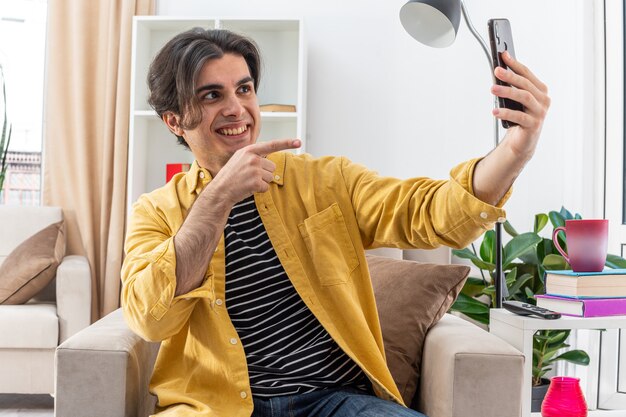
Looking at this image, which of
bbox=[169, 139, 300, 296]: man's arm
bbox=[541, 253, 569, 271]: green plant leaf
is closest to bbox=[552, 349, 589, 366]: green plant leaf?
bbox=[541, 253, 569, 271]: green plant leaf

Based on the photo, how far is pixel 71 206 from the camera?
3.73 metres

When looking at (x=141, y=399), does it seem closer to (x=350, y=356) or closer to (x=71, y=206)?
(x=350, y=356)

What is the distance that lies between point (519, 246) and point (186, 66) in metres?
1.76

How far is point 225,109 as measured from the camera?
1505 mm

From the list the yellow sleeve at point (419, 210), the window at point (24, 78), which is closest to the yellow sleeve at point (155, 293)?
the yellow sleeve at point (419, 210)

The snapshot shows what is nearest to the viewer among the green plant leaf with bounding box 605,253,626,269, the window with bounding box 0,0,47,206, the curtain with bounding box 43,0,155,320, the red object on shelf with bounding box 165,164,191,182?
the green plant leaf with bounding box 605,253,626,269

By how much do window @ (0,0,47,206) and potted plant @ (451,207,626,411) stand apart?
8.76ft

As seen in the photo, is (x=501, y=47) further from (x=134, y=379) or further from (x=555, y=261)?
(x=555, y=261)

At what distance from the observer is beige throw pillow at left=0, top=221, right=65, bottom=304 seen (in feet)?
9.70

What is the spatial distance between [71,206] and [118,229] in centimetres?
33

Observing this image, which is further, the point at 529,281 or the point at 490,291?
the point at 529,281

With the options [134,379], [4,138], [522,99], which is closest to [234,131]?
[134,379]

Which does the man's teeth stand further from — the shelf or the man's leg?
the shelf

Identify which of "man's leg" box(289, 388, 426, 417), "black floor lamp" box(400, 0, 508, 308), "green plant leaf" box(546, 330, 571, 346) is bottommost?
"green plant leaf" box(546, 330, 571, 346)
